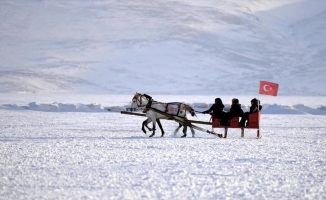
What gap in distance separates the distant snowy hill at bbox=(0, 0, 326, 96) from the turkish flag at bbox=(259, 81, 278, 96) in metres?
64.3

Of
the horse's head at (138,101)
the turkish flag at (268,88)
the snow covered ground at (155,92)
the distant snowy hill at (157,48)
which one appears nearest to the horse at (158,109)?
the horse's head at (138,101)

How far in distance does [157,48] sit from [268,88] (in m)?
84.8

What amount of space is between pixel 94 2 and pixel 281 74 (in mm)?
41610

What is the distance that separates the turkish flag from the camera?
15.0 m

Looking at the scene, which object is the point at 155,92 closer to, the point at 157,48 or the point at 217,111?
the point at 157,48

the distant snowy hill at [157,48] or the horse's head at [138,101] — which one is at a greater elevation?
the distant snowy hill at [157,48]

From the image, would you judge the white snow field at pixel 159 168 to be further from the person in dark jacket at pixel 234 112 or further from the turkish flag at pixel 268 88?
the turkish flag at pixel 268 88

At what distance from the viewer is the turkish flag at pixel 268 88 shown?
15008mm

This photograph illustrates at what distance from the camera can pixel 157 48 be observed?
3915 inches

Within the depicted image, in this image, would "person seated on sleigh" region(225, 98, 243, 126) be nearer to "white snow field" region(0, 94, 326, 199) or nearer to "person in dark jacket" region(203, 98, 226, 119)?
"person in dark jacket" region(203, 98, 226, 119)

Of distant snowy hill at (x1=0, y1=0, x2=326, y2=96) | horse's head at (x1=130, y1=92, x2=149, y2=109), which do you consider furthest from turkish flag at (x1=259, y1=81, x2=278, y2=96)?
distant snowy hill at (x1=0, y1=0, x2=326, y2=96)

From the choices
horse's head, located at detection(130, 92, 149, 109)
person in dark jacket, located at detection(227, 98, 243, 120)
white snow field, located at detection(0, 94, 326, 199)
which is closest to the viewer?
white snow field, located at detection(0, 94, 326, 199)

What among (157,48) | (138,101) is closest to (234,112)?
(138,101)

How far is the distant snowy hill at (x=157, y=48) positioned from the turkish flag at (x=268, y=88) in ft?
211
